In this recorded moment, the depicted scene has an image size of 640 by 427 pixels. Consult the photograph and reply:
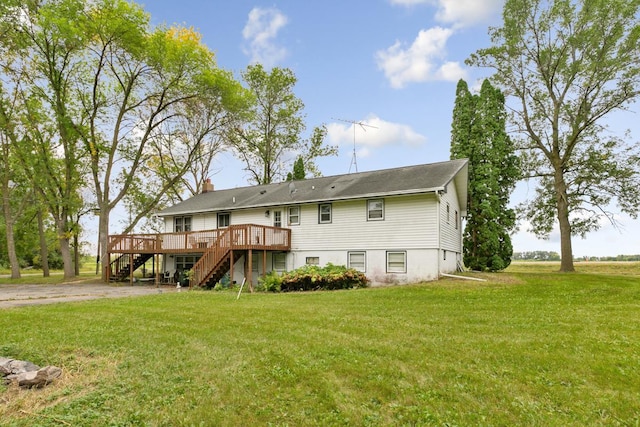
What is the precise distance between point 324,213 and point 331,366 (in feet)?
46.7

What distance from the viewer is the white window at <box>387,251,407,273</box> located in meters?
16.9

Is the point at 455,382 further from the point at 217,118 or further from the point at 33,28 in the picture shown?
the point at 33,28

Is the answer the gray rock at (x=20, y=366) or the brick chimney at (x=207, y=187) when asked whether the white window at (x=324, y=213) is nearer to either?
the brick chimney at (x=207, y=187)

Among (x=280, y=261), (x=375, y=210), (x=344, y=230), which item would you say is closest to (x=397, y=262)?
(x=375, y=210)

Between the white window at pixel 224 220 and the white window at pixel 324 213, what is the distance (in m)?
6.70

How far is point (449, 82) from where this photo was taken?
23.4 m

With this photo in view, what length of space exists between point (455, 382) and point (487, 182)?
1881 centimetres

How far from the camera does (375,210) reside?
17953 millimetres

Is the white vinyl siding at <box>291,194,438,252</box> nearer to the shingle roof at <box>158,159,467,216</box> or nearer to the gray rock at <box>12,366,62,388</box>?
the shingle roof at <box>158,159,467,216</box>

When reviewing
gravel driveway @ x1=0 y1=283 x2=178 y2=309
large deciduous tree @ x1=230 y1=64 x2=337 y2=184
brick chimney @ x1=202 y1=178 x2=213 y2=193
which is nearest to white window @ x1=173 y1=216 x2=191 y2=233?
brick chimney @ x1=202 y1=178 x2=213 y2=193

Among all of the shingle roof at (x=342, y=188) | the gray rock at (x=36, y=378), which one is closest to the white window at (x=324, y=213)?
the shingle roof at (x=342, y=188)

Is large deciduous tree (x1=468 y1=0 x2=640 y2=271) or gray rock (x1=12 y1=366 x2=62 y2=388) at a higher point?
large deciduous tree (x1=468 y1=0 x2=640 y2=271)

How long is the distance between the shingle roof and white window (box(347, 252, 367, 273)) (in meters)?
2.85

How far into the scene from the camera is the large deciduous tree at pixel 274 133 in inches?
1332
